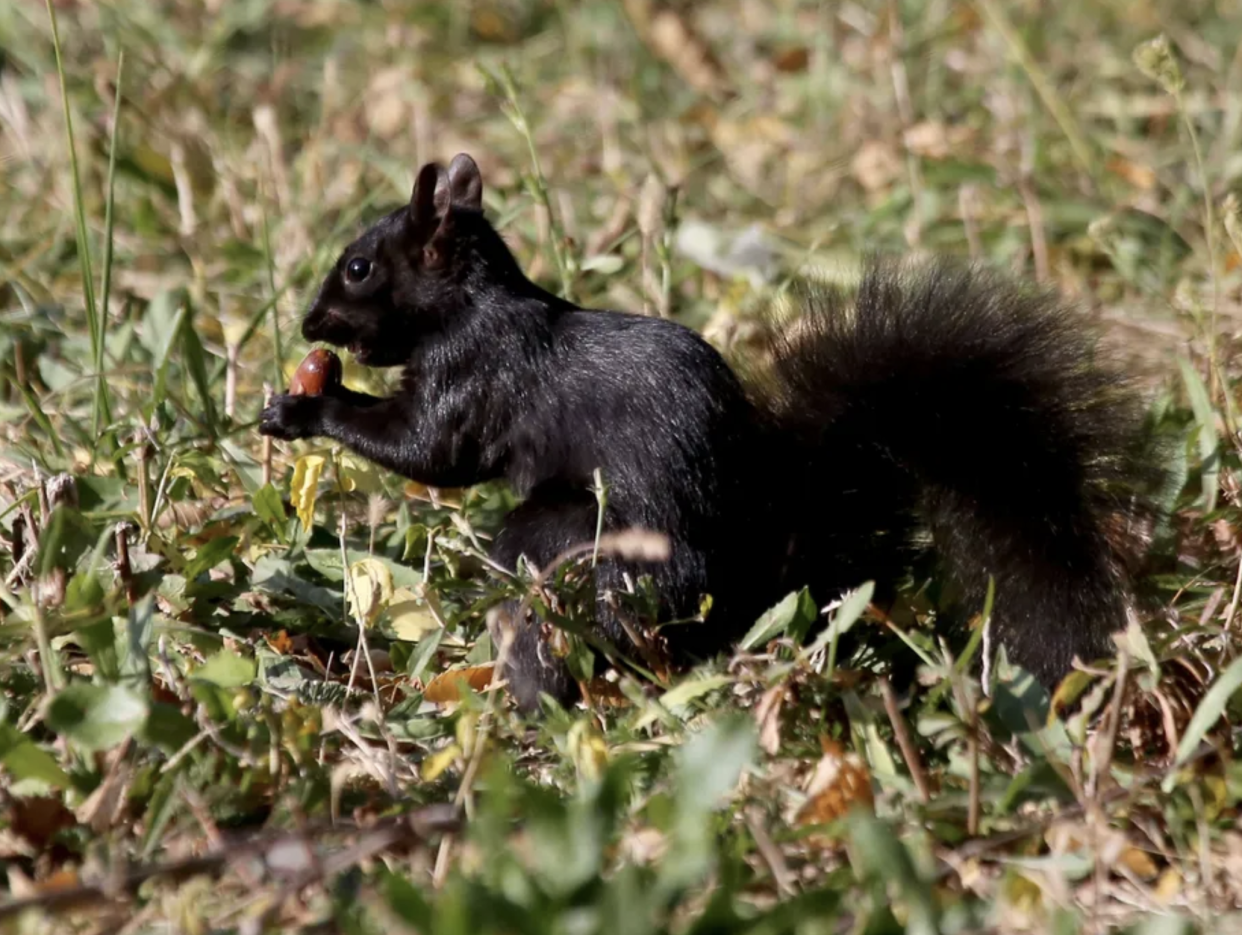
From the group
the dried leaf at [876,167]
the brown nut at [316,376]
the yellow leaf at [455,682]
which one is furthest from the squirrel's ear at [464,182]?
the dried leaf at [876,167]

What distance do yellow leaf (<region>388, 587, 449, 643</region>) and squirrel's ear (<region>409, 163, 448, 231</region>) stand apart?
1.89ft

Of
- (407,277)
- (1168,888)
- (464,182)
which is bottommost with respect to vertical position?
(1168,888)

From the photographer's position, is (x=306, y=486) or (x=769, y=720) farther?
(x=306, y=486)

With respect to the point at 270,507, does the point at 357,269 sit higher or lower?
higher

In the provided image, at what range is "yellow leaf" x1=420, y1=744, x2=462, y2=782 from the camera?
6.47 ft

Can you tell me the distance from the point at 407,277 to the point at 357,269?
0.30 feet

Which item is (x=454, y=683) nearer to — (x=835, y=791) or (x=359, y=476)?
(x=359, y=476)

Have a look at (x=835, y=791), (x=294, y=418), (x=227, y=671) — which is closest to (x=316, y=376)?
(x=294, y=418)

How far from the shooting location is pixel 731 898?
1693mm

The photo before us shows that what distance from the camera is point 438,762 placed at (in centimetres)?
197

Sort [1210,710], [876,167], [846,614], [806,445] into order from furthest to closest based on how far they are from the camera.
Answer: [876,167]
[806,445]
[846,614]
[1210,710]

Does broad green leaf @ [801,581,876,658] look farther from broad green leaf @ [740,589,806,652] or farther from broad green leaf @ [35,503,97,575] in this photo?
broad green leaf @ [35,503,97,575]

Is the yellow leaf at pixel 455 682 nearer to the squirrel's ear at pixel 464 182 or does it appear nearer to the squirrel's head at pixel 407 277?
the squirrel's head at pixel 407 277

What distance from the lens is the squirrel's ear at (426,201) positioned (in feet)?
8.70
